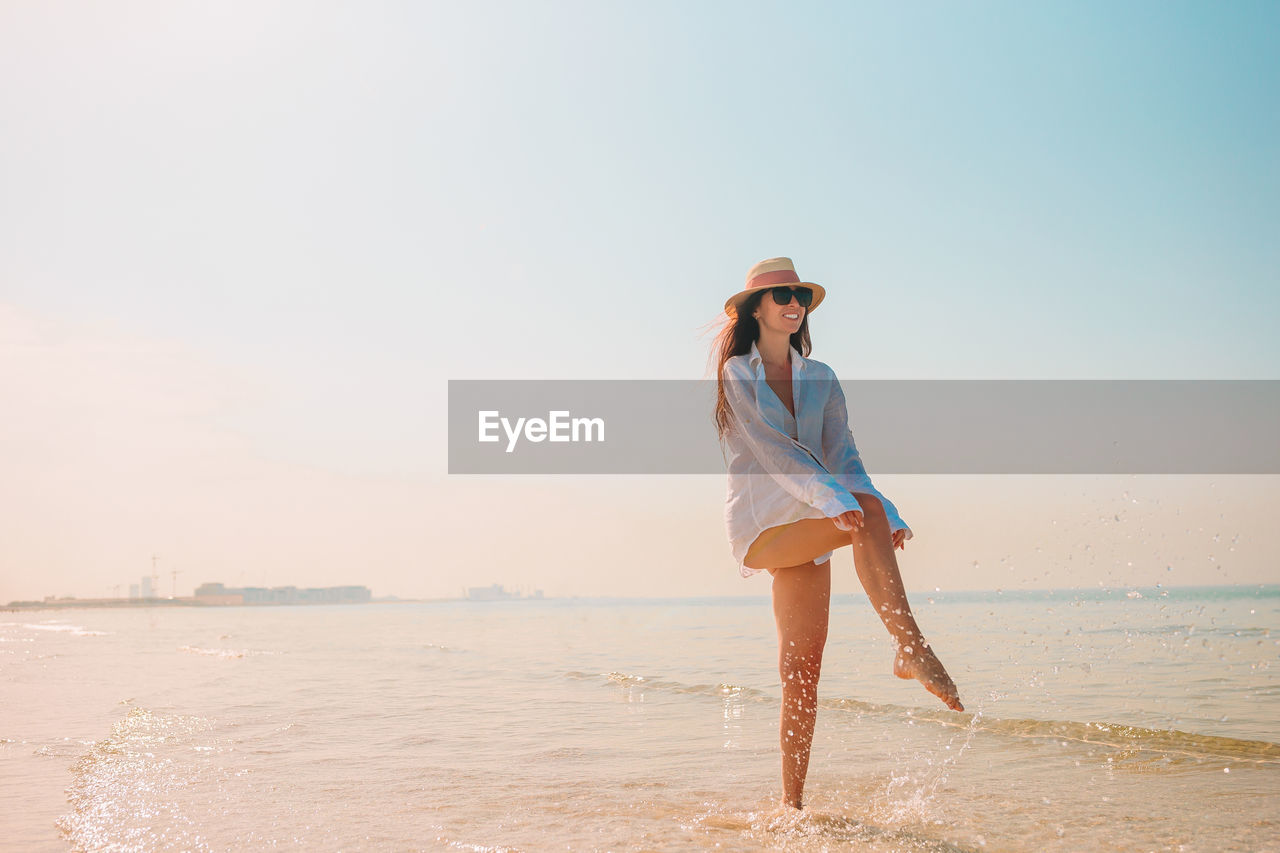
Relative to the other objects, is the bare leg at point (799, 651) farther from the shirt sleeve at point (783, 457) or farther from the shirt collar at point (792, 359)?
the shirt collar at point (792, 359)

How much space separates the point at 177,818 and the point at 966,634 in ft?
42.2

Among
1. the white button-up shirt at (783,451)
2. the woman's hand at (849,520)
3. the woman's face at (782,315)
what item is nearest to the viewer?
the woman's hand at (849,520)

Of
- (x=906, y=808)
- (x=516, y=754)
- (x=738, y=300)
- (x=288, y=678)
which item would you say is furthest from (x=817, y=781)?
(x=288, y=678)

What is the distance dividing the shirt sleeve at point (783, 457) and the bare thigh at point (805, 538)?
11 cm

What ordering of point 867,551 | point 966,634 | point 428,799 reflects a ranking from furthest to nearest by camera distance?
point 966,634 → point 428,799 → point 867,551

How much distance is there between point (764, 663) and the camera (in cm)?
1050

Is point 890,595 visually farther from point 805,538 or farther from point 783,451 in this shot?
point 783,451

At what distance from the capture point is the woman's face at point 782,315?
142 inches

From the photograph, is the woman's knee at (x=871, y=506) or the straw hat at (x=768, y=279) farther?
the straw hat at (x=768, y=279)

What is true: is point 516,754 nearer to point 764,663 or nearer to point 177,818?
point 177,818

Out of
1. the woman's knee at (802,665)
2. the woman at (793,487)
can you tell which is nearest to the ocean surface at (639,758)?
the woman's knee at (802,665)

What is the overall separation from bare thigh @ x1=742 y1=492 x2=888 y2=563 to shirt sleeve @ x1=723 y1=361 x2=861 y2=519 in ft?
0.37

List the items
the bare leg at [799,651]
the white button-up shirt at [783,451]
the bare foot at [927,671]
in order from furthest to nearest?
1. the bare leg at [799,651]
2. the white button-up shirt at [783,451]
3. the bare foot at [927,671]

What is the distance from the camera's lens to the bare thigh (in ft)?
10.2
